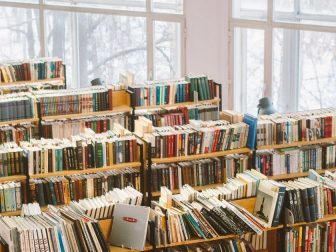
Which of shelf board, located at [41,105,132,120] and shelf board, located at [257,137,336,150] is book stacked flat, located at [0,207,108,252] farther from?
shelf board, located at [41,105,132,120]

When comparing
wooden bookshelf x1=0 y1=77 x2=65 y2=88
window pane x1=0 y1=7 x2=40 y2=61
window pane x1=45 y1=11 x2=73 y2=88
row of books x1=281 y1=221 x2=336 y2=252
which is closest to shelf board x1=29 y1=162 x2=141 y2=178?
row of books x1=281 y1=221 x2=336 y2=252

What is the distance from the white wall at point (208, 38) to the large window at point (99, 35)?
223 millimetres

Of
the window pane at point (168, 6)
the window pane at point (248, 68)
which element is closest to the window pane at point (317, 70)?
the window pane at point (248, 68)

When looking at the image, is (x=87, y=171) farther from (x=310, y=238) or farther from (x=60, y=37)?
(x=60, y=37)

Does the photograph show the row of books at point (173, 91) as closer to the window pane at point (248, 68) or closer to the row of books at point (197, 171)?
the row of books at point (197, 171)

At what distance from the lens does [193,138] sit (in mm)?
7617

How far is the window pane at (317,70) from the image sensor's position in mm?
10117

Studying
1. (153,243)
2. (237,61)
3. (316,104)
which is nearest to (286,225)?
(153,243)

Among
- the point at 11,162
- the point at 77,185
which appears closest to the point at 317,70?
the point at 77,185

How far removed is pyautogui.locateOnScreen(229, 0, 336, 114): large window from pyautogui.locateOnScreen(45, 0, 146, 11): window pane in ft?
6.09

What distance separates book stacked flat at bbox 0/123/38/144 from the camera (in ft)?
28.3

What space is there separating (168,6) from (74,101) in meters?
3.93

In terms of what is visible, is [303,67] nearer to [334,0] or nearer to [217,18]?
[334,0]

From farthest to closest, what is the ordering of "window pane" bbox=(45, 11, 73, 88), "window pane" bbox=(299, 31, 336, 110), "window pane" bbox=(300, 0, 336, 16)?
"window pane" bbox=(45, 11, 73, 88)
"window pane" bbox=(299, 31, 336, 110)
"window pane" bbox=(300, 0, 336, 16)
